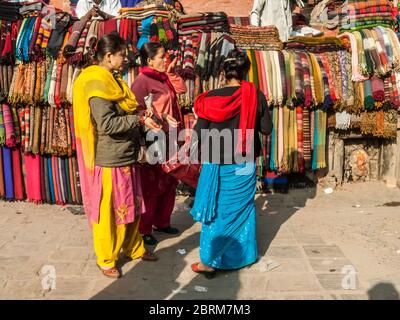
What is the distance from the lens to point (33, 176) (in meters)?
5.79

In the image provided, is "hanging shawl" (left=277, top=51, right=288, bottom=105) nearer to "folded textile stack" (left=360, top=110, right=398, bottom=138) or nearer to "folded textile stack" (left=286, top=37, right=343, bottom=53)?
"folded textile stack" (left=286, top=37, right=343, bottom=53)

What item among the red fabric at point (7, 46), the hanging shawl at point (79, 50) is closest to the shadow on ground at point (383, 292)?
the hanging shawl at point (79, 50)

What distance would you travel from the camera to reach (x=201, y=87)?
5.61m

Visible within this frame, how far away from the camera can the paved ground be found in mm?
→ 3439

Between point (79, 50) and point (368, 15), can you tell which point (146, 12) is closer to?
point (79, 50)

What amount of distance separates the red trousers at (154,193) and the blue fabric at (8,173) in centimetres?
226

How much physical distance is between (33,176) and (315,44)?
3922mm

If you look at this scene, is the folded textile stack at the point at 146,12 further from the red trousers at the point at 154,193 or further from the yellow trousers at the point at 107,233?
the yellow trousers at the point at 107,233

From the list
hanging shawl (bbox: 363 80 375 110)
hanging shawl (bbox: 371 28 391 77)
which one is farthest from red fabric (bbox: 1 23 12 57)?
hanging shawl (bbox: 371 28 391 77)

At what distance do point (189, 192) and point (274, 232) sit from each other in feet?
5.32

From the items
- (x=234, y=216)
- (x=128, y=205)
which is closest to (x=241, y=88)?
(x=234, y=216)
